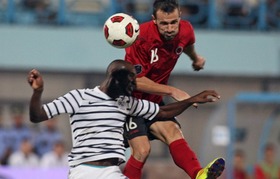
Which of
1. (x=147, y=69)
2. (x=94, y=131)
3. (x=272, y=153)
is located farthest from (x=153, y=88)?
(x=272, y=153)

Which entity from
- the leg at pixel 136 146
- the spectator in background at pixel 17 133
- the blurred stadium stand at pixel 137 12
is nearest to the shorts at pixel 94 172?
the leg at pixel 136 146

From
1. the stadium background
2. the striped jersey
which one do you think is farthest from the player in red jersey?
the stadium background

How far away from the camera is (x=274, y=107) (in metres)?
20.9

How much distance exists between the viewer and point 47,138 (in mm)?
19109

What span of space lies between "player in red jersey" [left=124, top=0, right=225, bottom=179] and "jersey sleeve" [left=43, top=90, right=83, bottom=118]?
100 cm

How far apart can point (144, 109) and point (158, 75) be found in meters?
0.78

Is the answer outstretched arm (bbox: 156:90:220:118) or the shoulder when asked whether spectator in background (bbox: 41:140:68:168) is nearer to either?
the shoulder

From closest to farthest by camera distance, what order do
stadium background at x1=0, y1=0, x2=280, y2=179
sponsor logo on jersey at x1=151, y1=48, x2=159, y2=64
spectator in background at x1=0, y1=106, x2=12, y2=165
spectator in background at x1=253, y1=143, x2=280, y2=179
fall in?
sponsor logo on jersey at x1=151, y1=48, x2=159, y2=64
spectator in background at x1=0, y1=106, x2=12, y2=165
spectator in background at x1=253, y1=143, x2=280, y2=179
stadium background at x1=0, y1=0, x2=280, y2=179

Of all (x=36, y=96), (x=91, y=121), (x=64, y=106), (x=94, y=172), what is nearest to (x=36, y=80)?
(x=36, y=96)

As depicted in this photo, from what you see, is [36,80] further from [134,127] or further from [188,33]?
[188,33]

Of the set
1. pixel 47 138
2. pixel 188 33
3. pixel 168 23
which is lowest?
pixel 47 138

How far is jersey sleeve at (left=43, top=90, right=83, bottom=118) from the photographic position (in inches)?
369

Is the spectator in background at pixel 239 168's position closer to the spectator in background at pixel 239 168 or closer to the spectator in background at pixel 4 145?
the spectator in background at pixel 239 168

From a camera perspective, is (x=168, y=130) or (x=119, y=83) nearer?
(x=119, y=83)
